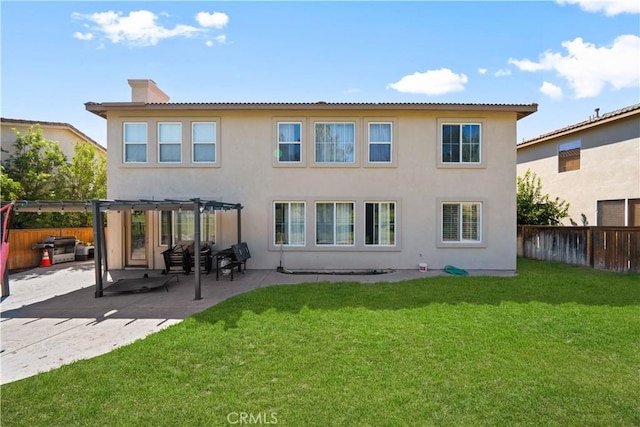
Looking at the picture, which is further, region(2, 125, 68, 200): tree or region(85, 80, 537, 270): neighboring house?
region(2, 125, 68, 200): tree

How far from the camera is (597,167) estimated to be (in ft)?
46.9

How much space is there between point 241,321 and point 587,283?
9502 millimetres

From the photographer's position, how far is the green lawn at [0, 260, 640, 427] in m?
3.29

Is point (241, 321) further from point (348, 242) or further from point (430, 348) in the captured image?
point (348, 242)

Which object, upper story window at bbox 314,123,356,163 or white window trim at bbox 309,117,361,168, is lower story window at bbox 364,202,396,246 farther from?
upper story window at bbox 314,123,356,163

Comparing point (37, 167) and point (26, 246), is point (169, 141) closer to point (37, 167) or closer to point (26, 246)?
point (26, 246)

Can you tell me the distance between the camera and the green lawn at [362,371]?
129 inches

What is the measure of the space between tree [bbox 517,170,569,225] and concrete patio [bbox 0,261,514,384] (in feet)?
20.1

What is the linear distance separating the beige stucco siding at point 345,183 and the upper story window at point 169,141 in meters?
0.21

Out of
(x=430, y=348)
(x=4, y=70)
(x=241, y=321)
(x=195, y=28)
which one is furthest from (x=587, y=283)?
(x=4, y=70)

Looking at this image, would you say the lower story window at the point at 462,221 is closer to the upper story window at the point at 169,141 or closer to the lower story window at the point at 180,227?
the lower story window at the point at 180,227

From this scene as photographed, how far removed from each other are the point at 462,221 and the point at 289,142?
23.1 ft

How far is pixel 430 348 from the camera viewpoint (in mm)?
4777

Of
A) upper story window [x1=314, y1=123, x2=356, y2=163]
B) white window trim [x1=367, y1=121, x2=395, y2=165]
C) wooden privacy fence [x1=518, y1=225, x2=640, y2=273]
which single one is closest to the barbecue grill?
upper story window [x1=314, y1=123, x2=356, y2=163]
